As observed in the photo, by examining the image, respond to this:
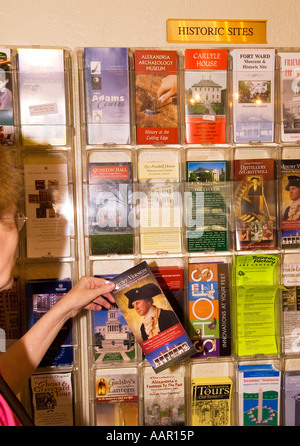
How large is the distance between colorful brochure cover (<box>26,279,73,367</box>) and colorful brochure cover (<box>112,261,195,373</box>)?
247 mm

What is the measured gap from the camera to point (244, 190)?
1.72m

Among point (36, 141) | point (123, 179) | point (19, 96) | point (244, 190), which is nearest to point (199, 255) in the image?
point (244, 190)

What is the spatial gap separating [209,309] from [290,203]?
1.87 feet

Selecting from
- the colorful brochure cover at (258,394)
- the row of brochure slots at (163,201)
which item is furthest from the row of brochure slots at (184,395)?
the row of brochure slots at (163,201)

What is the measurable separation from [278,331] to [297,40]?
125cm

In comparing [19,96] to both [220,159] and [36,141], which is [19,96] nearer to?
[36,141]

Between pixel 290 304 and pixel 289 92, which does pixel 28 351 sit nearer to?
pixel 290 304

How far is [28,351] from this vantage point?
139 centimetres

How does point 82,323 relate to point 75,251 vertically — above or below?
below

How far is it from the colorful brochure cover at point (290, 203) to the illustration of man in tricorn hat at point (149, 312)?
23.4 inches

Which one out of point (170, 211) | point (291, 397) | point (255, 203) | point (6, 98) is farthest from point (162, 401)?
point (6, 98)

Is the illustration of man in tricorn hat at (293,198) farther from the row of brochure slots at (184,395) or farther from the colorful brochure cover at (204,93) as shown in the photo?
the row of brochure slots at (184,395)

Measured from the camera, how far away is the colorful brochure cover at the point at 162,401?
5.68 feet

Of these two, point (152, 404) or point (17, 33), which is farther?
point (152, 404)
